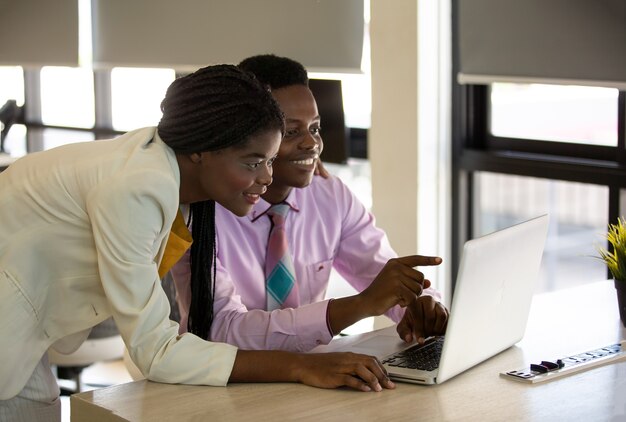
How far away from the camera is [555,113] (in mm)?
3180

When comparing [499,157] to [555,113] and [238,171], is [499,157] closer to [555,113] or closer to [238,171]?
[555,113]

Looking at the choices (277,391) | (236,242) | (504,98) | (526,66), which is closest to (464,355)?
(277,391)

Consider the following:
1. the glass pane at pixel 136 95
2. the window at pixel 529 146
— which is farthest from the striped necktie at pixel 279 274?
the glass pane at pixel 136 95

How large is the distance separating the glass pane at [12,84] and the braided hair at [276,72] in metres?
3.80

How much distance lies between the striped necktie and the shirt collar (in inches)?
1.7

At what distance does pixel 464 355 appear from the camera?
5.65 feet

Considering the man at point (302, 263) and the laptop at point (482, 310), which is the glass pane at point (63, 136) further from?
the laptop at point (482, 310)

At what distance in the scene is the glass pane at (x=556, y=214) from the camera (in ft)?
11.1

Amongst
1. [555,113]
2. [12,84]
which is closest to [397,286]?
[555,113]

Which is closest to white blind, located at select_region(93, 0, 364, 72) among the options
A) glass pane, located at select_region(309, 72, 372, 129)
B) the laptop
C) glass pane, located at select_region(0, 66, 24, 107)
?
glass pane, located at select_region(309, 72, 372, 129)

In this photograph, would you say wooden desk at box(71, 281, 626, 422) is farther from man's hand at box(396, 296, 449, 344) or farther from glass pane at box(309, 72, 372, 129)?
glass pane at box(309, 72, 372, 129)

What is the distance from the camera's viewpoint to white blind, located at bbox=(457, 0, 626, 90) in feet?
9.17

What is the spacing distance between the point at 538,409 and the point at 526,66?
1.68 meters

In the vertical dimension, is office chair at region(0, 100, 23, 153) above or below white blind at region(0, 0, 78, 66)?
below
